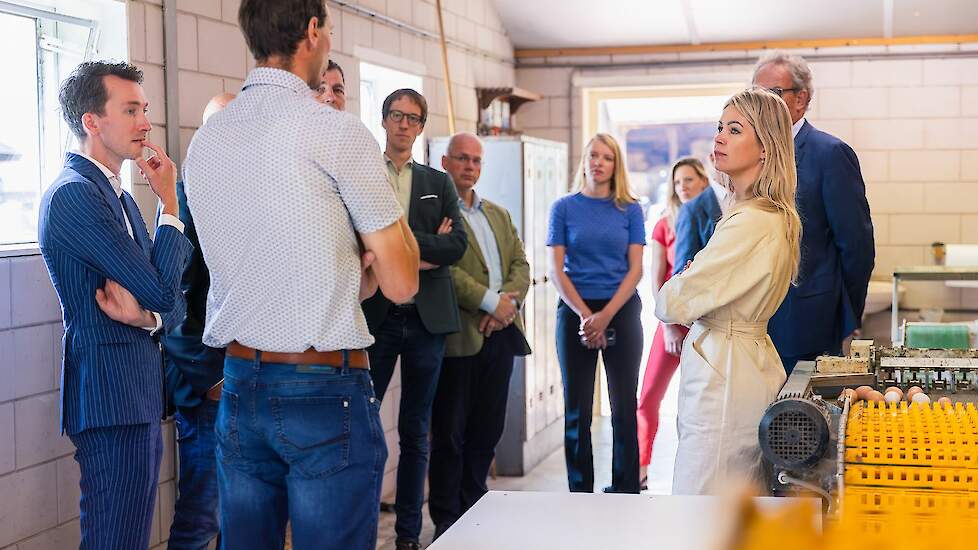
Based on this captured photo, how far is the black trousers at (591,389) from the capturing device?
4586 millimetres

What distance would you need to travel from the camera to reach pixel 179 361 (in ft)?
10.0

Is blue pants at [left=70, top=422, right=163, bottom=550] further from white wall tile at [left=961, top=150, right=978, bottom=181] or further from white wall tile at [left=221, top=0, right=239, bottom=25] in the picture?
white wall tile at [left=961, top=150, right=978, bottom=181]

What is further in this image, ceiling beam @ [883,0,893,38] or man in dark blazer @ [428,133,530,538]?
ceiling beam @ [883,0,893,38]

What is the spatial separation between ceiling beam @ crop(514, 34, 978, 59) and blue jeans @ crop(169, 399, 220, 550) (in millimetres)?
4423

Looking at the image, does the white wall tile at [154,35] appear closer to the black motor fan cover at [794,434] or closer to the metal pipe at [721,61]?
the black motor fan cover at [794,434]

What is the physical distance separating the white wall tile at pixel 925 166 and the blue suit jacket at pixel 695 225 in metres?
2.94

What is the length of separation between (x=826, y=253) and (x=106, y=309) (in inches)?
79.9

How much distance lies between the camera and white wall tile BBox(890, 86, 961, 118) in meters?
6.58

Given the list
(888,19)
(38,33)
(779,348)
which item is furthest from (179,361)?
(888,19)

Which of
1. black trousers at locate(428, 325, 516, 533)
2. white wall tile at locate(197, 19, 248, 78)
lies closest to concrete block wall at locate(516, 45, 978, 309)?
black trousers at locate(428, 325, 516, 533)

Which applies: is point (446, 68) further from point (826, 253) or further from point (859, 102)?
point (826, 253)

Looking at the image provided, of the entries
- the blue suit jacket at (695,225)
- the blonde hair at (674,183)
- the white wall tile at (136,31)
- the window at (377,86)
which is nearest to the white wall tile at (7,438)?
the white wall tile at (136,31)

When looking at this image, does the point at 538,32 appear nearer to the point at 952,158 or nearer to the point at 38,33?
the point at 952,158

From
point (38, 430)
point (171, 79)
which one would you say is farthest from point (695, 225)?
point (38, 430)
